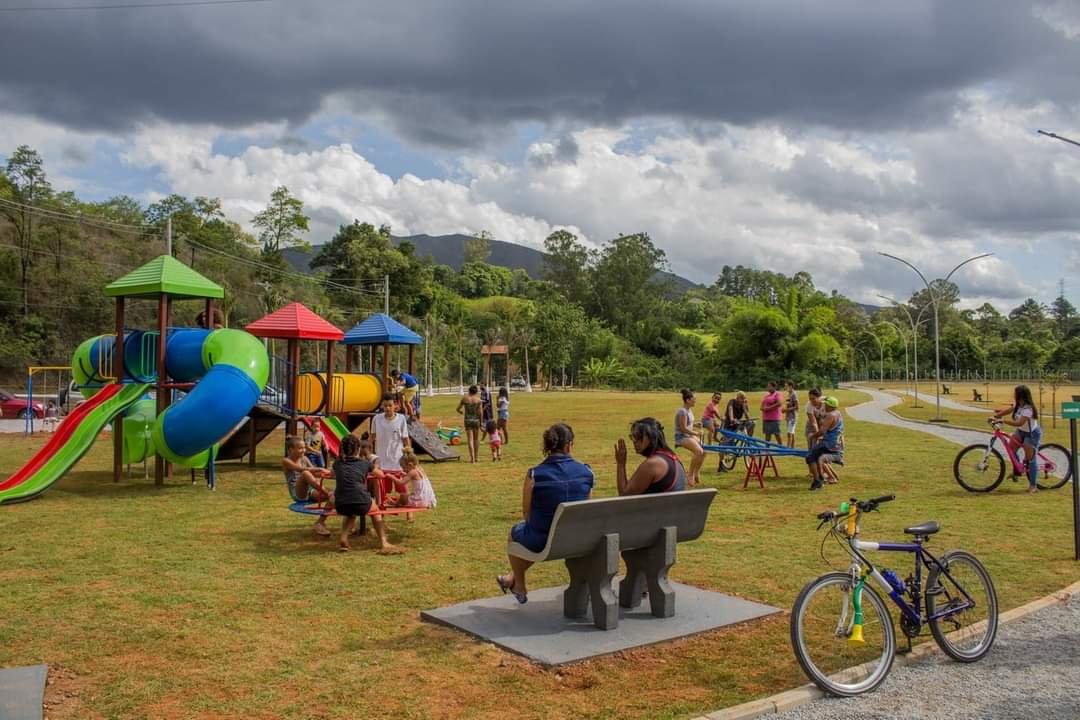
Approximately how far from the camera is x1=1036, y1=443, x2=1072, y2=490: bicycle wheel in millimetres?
13766

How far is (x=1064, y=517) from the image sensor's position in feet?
36.8

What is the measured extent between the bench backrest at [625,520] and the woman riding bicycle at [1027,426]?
8.44 meters

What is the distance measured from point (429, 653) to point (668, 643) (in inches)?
64.8

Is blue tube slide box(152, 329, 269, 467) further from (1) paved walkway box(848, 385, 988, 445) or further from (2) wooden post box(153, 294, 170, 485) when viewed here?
(1) paved walkway box(848, 385, 988, 445)

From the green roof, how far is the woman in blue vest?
10.9 m

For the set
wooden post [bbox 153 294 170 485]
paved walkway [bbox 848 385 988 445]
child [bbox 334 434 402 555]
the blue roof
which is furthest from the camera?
paved walkway [bbox 848 385 988 445]

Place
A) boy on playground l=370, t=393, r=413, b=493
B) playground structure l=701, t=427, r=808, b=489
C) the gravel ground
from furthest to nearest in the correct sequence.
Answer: playground structure l=701, t=427, r=808, b=489 → boy on playground l=370, t=393, r=413, b=493 → the gravel ground

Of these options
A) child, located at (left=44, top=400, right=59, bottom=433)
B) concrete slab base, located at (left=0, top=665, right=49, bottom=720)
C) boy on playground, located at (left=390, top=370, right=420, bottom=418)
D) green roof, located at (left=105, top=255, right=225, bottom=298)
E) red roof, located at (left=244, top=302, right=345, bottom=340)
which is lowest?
concrete slab base, located at (left=0, top=665, right=49, bottom=720)

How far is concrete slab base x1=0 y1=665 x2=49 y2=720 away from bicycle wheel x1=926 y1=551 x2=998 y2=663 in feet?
17.7

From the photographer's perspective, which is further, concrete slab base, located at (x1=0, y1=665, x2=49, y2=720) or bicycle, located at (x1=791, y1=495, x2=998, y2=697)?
bicycle, located at (x1=791, y1=495, x2=998, y2=697)

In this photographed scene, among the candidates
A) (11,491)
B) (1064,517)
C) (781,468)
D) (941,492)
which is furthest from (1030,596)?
(11,491)

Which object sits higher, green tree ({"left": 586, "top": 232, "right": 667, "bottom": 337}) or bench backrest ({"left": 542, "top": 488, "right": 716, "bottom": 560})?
green tree ({"left": 586, "top": 232, "right": 667, "bottom": 337})

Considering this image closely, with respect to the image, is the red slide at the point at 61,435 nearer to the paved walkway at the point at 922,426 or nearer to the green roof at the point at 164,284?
the green roof at the point at 164,284

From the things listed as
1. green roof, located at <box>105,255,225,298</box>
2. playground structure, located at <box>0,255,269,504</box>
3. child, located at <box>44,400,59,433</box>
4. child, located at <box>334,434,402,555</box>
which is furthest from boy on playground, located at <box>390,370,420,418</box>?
child, located at <box>44,400,59,433</box>
